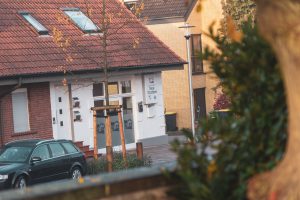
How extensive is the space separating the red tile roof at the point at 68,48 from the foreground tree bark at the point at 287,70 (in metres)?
22.6

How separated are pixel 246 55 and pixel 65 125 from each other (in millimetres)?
25663

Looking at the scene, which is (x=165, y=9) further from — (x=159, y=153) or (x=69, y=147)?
(x=69, y=147)

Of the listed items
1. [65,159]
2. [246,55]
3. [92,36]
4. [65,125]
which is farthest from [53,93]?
[246,55]

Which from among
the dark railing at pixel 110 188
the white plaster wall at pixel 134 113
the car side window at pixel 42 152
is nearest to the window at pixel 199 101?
the white plaster wall at pixel 134 113

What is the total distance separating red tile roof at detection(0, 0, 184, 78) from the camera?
31.5 m

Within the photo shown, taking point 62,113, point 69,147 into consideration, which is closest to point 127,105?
point 62,113

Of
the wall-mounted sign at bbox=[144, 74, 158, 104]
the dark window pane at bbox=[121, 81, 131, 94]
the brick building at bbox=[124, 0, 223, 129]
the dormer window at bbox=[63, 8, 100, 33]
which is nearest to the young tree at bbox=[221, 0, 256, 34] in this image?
the brick building at bbox=[124, 0, 223, 129]

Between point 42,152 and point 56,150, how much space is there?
647 millimetres

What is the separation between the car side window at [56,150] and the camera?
25.2m

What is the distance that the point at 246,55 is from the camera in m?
8.04

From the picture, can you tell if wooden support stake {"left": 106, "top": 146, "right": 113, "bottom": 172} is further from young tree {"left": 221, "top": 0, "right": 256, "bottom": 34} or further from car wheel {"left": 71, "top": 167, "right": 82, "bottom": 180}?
young tree {"left": 221, "top": 0, "right": 256, "bottom": 34}

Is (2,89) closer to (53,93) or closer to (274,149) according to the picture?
(53,93)

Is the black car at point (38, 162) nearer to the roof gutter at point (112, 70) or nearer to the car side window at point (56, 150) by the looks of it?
the car side window at point (56, 150)

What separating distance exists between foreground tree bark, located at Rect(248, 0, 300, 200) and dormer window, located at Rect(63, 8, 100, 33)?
28223 millimetres
